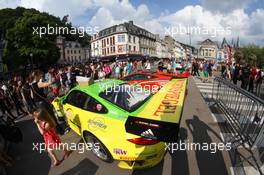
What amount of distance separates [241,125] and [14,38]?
43.0m

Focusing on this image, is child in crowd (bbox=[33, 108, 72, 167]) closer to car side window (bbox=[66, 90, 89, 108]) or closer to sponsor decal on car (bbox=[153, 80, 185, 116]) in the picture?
car side window (bbox=[66, 90, 89, 108])

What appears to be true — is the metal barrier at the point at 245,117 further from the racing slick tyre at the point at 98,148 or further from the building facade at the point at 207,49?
the building facade at the point at 207,49

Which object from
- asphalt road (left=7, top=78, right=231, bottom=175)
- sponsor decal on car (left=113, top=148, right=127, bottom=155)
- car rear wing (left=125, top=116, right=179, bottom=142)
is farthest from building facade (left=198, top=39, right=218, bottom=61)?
car rear wing (left=125, top=116, right=179, bottom=142)

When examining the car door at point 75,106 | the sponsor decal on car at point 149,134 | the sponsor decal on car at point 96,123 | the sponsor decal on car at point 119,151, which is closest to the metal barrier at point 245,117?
the sponsor decal on car at point 149,134

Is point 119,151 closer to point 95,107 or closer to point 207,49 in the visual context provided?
point 95,107

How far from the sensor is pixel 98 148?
5320 mm

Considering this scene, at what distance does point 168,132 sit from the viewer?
3492 millimetres

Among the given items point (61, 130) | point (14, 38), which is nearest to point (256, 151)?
point (61, 130)

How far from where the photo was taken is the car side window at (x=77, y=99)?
5.68 metres

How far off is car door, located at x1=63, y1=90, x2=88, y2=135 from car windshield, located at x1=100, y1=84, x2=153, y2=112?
67 centimetres

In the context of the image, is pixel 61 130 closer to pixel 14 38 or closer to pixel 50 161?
pixel 50 161

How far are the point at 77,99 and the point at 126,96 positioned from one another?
1.41 meters

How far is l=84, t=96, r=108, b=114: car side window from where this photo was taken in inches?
199

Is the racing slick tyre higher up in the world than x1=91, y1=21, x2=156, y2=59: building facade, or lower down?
lower down
